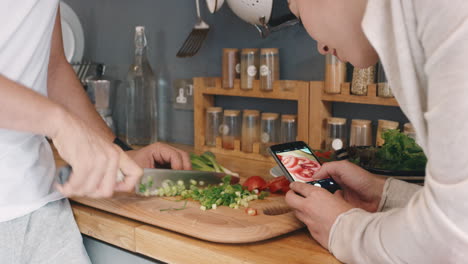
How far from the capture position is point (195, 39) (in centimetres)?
185

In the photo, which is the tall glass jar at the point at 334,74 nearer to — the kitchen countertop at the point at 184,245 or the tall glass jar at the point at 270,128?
the tall glass jar at the point at 270,128

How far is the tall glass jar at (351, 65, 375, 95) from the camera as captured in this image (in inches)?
58.2

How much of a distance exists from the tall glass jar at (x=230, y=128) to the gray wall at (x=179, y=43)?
0.29 feet

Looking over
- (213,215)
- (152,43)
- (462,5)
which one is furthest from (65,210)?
(152,43)

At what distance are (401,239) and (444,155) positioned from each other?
0.49 ft

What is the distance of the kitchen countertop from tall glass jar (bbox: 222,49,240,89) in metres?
0.68

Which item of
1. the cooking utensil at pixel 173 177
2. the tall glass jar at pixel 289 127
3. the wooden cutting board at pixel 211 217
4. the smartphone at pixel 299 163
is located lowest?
the wooden cutting board at pixel 211 217

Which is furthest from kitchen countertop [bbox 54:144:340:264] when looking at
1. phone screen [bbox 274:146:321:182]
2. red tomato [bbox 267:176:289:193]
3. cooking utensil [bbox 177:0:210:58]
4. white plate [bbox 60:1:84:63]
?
white plate [bbox 60:1:84:63]

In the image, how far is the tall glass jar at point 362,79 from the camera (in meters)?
1.48

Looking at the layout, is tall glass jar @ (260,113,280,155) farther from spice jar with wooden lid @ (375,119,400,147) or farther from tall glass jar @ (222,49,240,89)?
spice jar with wooden lid @ (375,119,400,147)

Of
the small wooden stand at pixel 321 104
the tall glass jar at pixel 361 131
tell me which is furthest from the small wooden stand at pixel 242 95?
the tall glass jar at pixel 361 131

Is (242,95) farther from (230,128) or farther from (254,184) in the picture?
(254,184)

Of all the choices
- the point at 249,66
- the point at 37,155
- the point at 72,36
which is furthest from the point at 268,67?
the point at 72,36

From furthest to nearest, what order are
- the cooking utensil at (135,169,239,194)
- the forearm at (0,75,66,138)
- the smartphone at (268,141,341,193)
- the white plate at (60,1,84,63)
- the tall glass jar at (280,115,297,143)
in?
1. the white plate at (60,1,84,63)
2. the tall glass jar at (280,115,297,143)
3. the cooking utensil at (135,169,239,194)
4. the smartphone at (268,141,341,193)
5. the forearm at (0,75,66,138)
